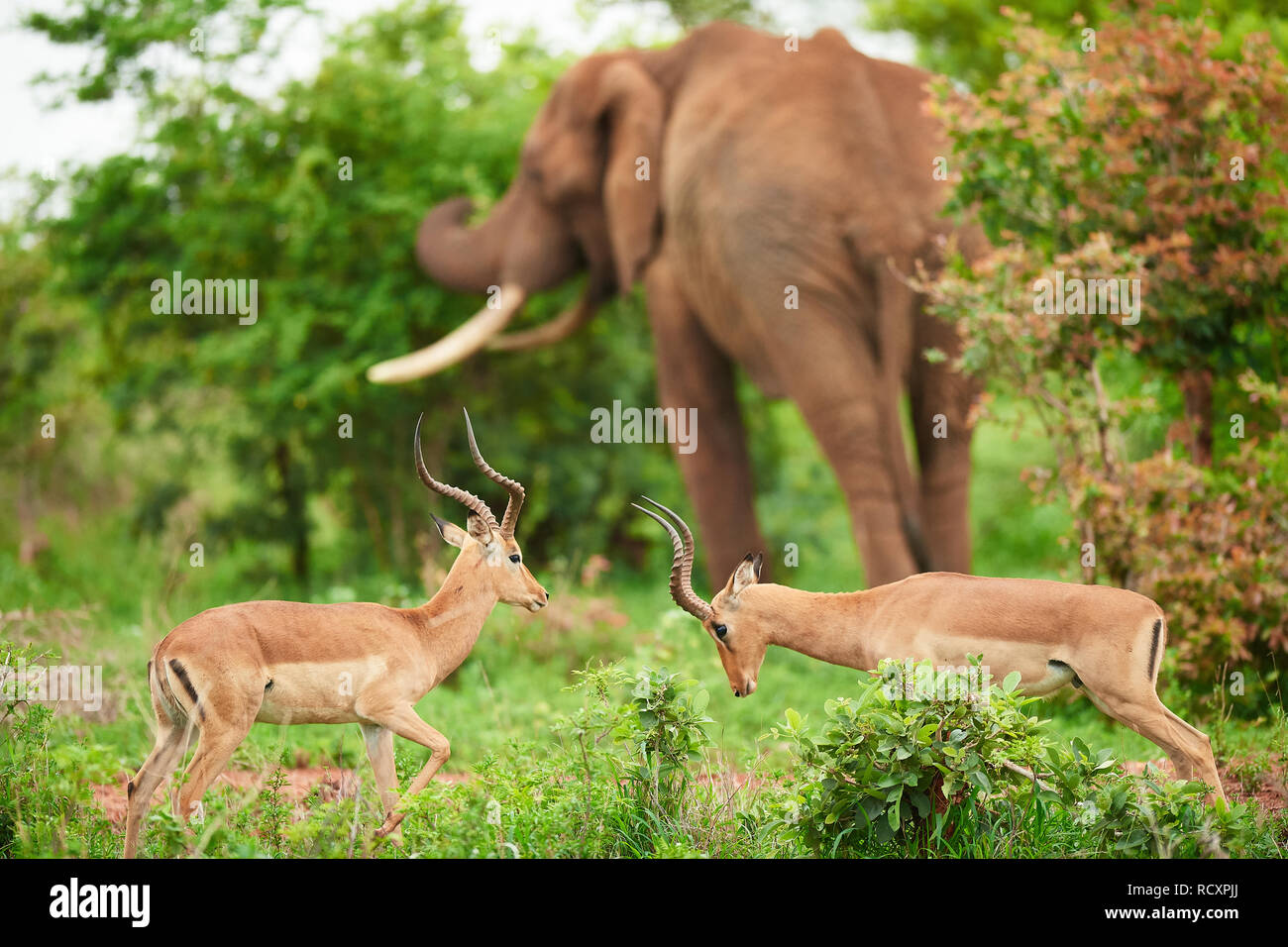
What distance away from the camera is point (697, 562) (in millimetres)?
12398

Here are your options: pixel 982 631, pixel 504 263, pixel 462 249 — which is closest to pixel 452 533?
pixel 982 631

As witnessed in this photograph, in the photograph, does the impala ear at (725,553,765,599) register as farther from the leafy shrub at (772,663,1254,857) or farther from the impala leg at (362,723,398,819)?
the impala leg at (362,723,398,819)

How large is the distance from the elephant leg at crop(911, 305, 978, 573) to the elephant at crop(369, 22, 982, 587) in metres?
0.01

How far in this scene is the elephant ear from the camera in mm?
9789

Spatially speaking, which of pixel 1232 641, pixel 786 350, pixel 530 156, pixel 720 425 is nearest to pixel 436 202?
pixel 530 156

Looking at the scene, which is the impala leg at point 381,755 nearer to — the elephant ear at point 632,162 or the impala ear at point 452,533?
the impala ear at point 452,533

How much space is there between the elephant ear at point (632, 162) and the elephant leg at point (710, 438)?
0.72 ft

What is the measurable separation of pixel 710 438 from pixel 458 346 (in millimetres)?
2075

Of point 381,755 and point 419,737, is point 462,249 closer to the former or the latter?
point 381,755

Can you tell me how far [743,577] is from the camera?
5.47m

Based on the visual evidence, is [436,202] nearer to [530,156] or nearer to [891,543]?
[530,156]

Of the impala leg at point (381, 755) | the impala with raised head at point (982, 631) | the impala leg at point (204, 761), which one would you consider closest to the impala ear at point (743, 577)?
the impala with raised head at point (982, 631)
